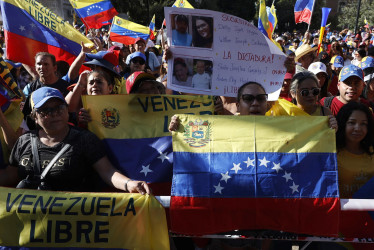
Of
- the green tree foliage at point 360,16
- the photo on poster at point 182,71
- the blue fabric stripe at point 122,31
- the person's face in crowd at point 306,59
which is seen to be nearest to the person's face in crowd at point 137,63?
the person's face in crowd at point 306,59

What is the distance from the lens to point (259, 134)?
9.92ft

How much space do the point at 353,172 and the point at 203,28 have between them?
1800 mm

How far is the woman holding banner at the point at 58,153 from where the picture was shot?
307cm

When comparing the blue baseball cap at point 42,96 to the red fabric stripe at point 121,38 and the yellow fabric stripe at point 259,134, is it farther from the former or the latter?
the red fabric stripe at point 121,38

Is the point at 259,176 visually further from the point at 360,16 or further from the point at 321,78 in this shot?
the point at 360,16

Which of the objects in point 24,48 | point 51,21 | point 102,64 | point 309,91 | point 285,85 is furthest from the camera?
point 51,21

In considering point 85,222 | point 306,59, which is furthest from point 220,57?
point 306,59

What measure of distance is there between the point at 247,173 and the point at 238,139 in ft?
0.88

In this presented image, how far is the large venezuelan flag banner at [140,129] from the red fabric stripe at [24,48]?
225 cm

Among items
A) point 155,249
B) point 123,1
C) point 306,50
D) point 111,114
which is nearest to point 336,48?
point 306,50

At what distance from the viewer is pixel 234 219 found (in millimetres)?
2891

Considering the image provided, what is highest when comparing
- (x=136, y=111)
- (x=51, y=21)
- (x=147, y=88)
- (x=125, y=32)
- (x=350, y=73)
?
(x=125, y=32)

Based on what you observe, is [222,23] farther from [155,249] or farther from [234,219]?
[155,249]

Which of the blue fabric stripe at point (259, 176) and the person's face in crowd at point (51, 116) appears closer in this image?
the blue fabric stripe at point (259, 176)
